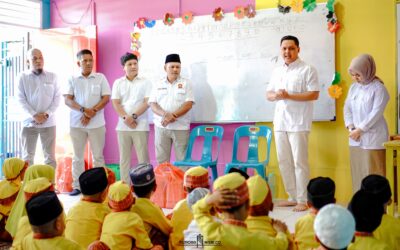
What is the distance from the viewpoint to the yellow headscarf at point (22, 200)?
337 centimetres

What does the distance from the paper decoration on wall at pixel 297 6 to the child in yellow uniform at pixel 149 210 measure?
10.0ft

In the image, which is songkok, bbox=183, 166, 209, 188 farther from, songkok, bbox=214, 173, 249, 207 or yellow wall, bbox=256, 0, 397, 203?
yellow wall, bbox=256, 0, 397, 203

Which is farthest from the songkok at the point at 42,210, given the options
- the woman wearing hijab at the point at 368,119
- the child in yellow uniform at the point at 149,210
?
the woman wearing hijab at the point at 368,119

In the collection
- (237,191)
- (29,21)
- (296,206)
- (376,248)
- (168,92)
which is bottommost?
(296,206)

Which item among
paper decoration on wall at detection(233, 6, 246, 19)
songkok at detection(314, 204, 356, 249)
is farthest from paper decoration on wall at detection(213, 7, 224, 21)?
songkok at detection(314, 204, 356, 249)

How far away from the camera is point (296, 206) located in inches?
191

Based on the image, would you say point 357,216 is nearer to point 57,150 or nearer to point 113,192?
point 113,192

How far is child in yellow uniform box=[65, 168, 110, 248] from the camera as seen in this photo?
2646 mm

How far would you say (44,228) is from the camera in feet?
6.97

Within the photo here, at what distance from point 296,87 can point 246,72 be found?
0.87 meters

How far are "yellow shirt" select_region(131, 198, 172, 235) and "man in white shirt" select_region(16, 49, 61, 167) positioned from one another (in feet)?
10.7

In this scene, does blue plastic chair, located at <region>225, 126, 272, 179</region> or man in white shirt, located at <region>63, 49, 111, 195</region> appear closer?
blue plastic chair, located at <region>225, 126, 272, 179</region>

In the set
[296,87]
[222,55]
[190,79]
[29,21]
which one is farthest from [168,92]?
[29,21]

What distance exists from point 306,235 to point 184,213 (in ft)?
2.90
